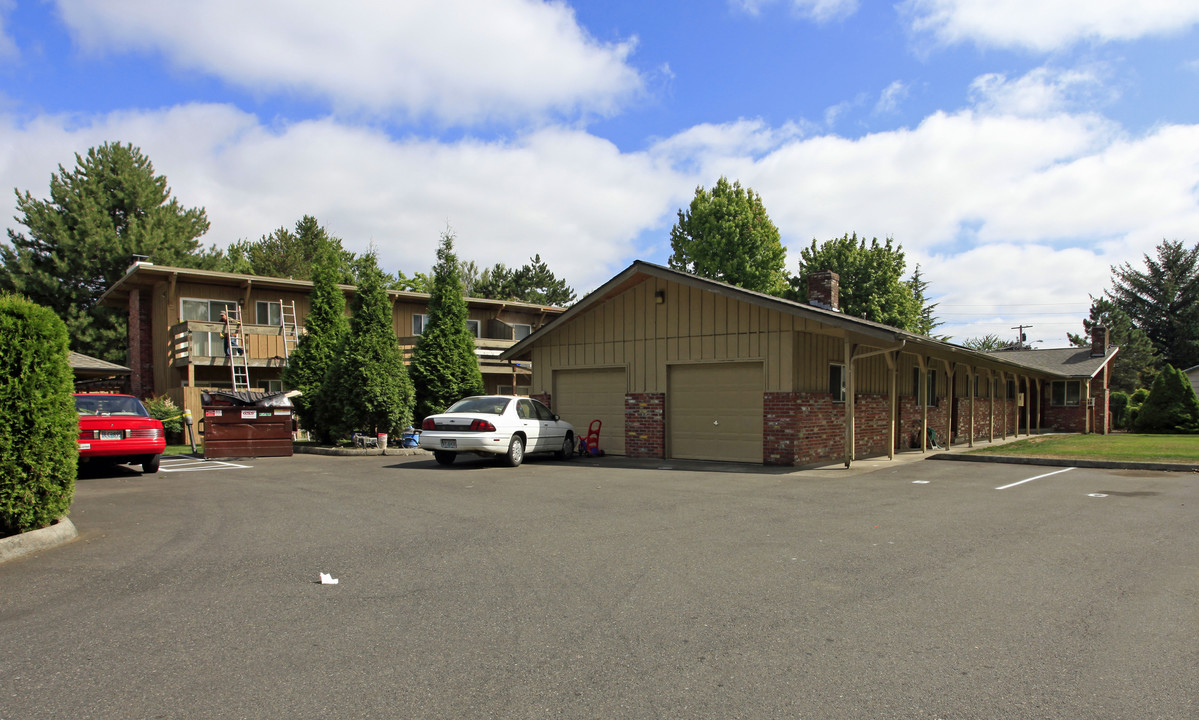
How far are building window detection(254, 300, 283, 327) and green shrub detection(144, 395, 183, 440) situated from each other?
14.5 feet

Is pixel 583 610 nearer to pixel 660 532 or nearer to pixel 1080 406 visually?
pixel 660 532

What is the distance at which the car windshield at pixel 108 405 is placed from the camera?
42.9ft

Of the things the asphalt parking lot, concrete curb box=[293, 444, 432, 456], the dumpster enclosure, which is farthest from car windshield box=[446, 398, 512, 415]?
the asphalt parking lot

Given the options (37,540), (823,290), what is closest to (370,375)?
(37,540)

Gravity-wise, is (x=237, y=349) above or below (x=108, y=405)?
above

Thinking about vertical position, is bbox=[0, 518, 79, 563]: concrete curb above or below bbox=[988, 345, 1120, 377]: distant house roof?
below

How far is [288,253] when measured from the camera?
56094 millimetres

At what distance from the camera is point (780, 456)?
49.6 feet

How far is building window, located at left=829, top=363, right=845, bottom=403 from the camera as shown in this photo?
16.5m

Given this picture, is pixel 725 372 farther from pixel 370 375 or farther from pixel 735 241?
pixel 735 241

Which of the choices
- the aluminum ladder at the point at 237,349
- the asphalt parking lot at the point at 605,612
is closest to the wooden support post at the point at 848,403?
the asphalt parking lot at the point at 605,612

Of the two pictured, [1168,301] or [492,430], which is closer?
[492,430]

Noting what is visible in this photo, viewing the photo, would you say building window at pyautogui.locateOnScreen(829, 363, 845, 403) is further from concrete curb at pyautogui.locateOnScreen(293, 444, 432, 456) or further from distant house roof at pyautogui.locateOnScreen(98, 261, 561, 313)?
distant house roof at pyautogui.locateOnScreen(98, 261, 561, 313)

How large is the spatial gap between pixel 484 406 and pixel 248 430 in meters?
6.17
